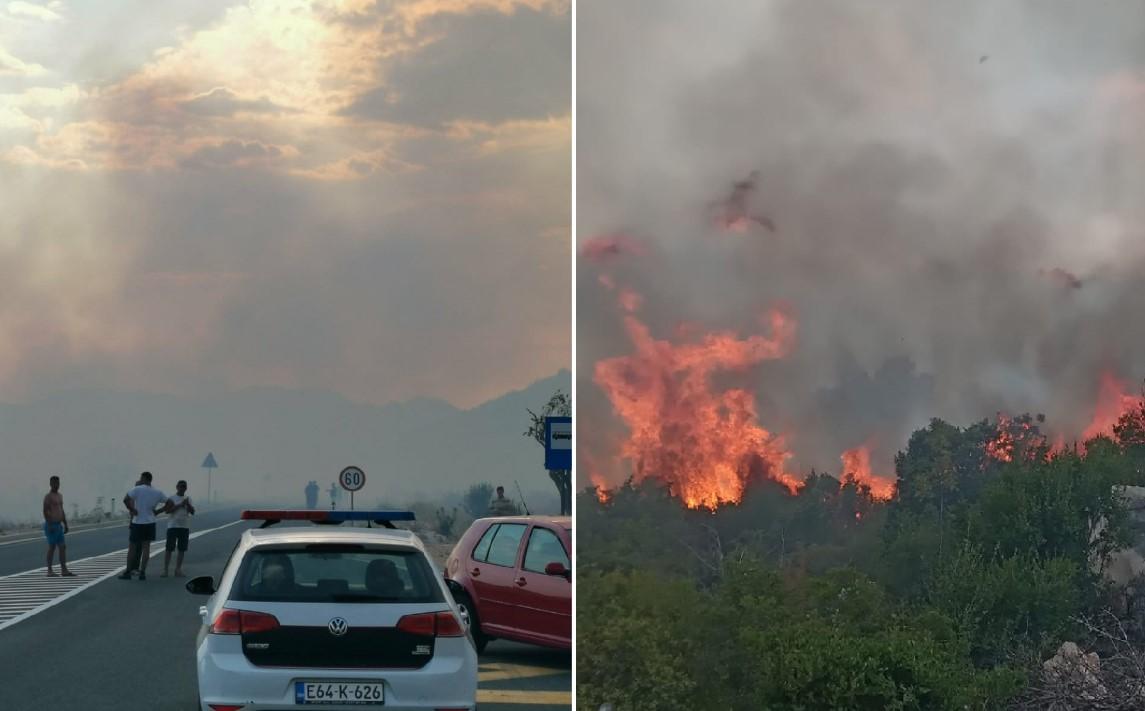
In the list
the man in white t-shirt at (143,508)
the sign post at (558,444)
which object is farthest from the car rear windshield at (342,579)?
the man in white t-shirt at (143,508)

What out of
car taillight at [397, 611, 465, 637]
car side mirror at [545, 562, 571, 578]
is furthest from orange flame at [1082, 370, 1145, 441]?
car taillight at [397, 611, 465, 637]

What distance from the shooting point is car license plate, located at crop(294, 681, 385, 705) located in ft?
27.7

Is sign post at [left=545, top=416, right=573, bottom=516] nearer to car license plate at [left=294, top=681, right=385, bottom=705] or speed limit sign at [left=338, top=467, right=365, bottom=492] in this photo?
car license plate at [left=294, top=681, right=385, bottom=705]

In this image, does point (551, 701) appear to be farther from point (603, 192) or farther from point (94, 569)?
point (94, 569)

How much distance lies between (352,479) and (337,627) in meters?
22.5

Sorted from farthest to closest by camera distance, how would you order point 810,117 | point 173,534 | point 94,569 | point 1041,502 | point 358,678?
1. point 94,569
2. point 173,534
3. point 810,117
4. point 1041,502
5. point 358,678

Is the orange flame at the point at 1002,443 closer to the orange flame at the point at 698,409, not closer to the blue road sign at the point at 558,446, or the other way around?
the orange flame at the point at 698,409

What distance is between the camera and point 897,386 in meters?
21.7

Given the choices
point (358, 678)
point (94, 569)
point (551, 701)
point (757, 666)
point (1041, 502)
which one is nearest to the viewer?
point (358, 678)

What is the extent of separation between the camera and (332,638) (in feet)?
28.0

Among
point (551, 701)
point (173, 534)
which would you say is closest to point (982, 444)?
point (551, 701)

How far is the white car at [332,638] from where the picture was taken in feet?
27.8

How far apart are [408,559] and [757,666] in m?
8.35

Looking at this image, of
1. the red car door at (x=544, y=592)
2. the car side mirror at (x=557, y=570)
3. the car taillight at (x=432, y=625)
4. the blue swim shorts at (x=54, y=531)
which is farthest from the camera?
the blue swim shorts at (x=54, y=531)
